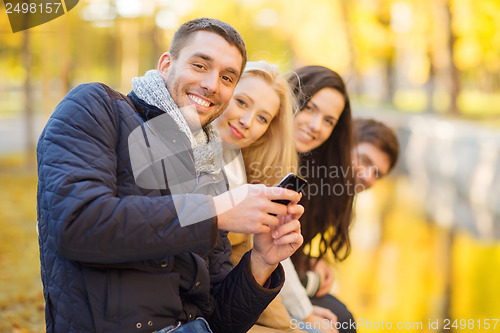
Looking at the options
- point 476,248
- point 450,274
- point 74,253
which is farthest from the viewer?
point 476,248

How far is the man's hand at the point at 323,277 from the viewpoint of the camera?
10.9 ft

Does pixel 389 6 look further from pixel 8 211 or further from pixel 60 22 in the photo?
pixel 8 211

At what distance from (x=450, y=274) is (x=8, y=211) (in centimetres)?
552

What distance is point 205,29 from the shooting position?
1.88m

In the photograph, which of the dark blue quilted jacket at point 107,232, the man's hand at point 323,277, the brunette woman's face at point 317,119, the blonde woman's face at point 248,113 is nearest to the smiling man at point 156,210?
the dark blue quilted jacket at point 107,232

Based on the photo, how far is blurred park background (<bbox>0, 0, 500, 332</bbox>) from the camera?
4988mm

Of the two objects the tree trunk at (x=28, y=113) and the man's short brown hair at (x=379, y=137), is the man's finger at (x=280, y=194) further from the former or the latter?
the tree trunk at (x=28, y=113)

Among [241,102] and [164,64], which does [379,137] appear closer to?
[241,102]

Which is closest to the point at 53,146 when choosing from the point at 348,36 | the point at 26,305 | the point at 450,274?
the point at 26,305

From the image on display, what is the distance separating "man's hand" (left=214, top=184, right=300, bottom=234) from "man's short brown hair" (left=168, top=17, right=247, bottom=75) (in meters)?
0.58

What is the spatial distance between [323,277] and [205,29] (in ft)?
6.36

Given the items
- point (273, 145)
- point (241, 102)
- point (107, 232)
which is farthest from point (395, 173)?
point (107, 232)

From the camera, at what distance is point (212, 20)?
1.90m

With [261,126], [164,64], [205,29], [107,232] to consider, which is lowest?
[261,126]
